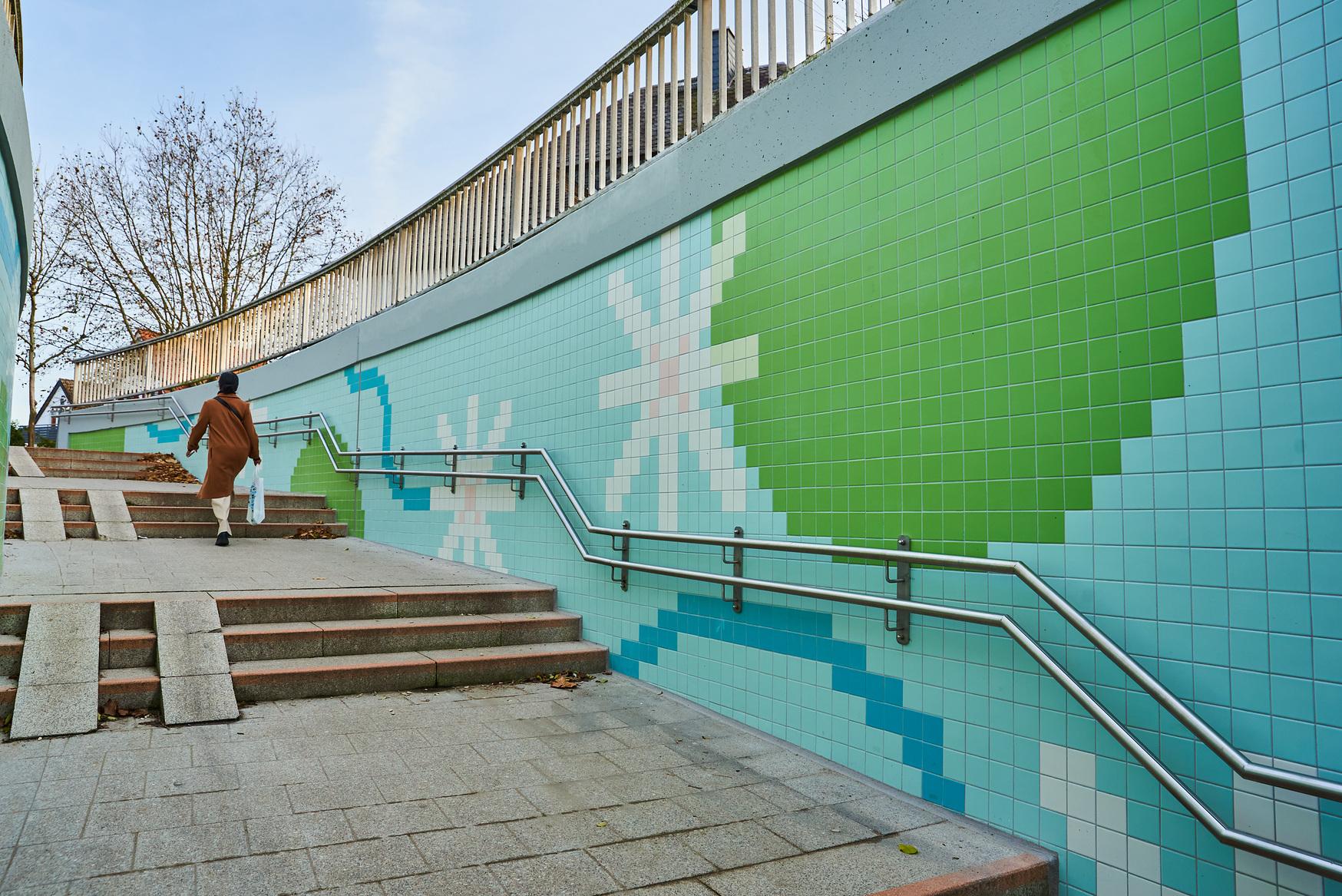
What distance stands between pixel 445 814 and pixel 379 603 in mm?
2607

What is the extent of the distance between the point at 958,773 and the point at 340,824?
225cm

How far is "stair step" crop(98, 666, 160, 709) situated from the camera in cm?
381

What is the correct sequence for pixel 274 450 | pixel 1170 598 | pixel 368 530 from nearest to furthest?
pixel 1170 598, pixel 368 530, pixel 274 450

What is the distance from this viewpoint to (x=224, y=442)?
780 cm

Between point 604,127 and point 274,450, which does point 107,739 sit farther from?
point 274,450

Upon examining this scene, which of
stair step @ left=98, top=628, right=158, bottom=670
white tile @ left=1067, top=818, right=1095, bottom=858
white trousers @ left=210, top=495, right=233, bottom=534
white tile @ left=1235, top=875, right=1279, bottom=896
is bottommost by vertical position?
white tile @ left=1067, top=818, right=1095, bottom=858

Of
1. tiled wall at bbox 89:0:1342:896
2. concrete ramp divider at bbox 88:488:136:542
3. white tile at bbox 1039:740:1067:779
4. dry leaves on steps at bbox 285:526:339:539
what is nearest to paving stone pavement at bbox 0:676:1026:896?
white tile at bbox 1039:740:1067:779

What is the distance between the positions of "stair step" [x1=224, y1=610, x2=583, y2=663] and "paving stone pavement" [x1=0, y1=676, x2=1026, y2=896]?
551 millimetres

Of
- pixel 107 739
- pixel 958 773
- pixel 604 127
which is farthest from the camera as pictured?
pixel 604 127

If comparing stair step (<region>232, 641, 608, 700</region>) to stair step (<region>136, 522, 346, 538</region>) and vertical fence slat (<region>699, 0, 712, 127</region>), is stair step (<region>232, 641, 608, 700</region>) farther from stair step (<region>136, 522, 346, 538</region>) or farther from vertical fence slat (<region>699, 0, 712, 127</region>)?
stair step (<region>136, 522, 346, 538</region>)

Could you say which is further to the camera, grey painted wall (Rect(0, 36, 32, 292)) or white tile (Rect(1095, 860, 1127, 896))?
grey painted wall (Rect(0, 36, 32, 292))

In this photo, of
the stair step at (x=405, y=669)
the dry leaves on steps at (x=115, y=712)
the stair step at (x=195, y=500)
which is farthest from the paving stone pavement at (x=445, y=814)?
the stair step at (x=195, y=500)

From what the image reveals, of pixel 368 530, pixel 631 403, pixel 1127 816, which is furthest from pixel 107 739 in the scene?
pixel 368 530

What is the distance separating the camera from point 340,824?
2795 mm
